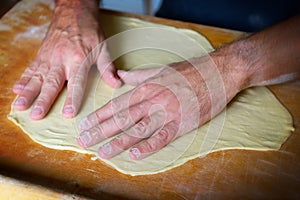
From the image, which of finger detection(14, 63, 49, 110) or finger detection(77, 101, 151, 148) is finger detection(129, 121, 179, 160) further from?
finger detection(14, 63, 49, 110)

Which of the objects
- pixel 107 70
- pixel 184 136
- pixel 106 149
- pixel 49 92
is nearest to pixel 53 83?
pixel 49 92

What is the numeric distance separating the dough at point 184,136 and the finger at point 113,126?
0.02m

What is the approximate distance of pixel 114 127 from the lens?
879 mm

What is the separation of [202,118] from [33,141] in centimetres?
42

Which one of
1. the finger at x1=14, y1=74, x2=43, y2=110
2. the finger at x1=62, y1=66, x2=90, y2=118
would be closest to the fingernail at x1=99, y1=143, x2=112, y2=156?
the finger at x1=62, y1=66, x2=90, y2=118

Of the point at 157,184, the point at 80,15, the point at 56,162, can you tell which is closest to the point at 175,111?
the point at 157,184

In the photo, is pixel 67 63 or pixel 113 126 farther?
pixel 67 63

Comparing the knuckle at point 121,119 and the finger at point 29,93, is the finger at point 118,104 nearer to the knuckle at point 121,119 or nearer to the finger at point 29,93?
the knuckle at point 121,119

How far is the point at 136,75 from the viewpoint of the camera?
102 cm

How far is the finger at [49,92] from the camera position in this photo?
3.05 ft

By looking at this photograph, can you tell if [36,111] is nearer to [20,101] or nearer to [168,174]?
[20,101]

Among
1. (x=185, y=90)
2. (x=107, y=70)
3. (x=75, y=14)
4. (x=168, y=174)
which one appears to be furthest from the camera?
(x=75, y=14)

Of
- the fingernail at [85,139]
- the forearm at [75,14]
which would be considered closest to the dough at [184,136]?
the fingernail at [85,139]

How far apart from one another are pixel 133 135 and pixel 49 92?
0.27 meters
